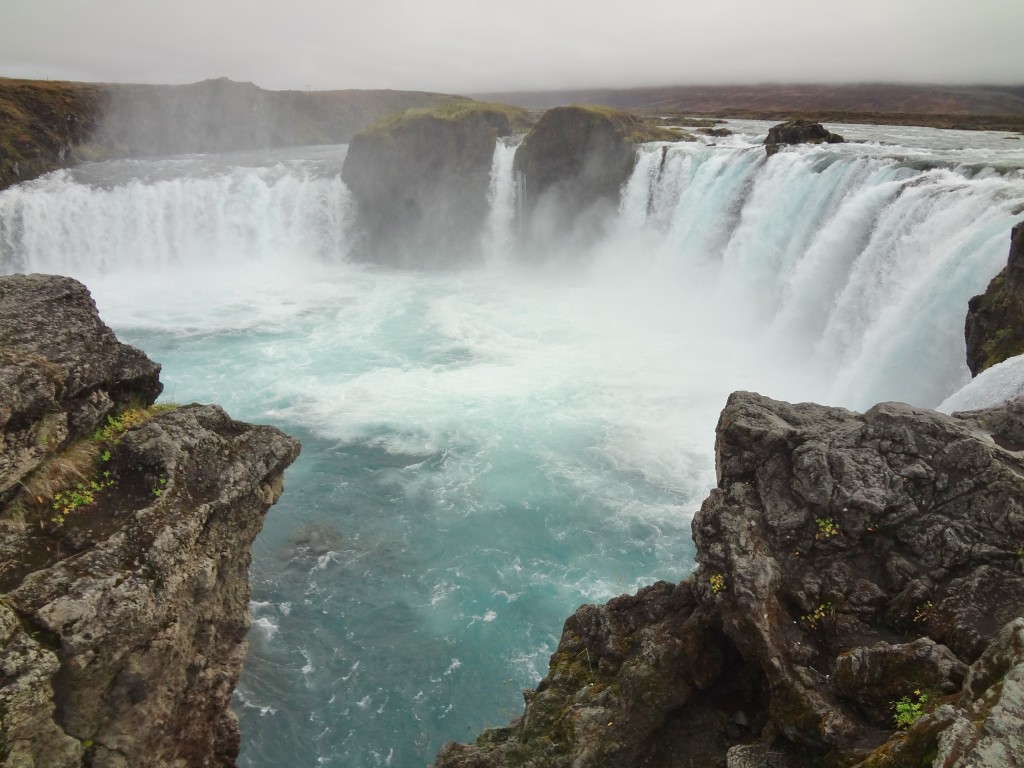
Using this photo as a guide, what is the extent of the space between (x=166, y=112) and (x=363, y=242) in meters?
38.3

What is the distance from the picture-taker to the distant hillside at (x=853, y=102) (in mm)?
60094

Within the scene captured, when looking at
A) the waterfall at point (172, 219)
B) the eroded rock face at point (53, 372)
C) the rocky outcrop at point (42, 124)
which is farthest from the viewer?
the rocky outcrop at point (42, 124)

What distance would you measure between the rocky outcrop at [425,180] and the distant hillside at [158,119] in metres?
27.5

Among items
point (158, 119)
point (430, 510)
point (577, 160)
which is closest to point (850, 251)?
point (430, 510)

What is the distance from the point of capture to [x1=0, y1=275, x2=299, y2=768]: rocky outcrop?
6.31 meters

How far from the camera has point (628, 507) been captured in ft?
61.7

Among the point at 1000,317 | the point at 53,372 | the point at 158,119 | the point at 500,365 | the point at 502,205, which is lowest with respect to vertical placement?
the point at 500,365

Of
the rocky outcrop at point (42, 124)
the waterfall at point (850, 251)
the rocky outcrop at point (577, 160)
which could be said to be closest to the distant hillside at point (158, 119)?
the rocky outcrop at point (42, 124)

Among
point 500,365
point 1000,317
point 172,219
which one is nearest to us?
point 1000,317

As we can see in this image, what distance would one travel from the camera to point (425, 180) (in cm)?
4600

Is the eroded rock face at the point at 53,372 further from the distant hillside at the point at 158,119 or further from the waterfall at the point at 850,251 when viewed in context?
the distant hillside at the point at 158,119

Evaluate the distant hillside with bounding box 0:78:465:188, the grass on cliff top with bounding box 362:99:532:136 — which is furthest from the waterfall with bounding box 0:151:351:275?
the distant hillside with bounding box 0:78:465:188

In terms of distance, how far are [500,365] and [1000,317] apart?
58.2 ft

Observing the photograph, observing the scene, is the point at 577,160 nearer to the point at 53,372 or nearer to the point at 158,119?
the point at 53,372
